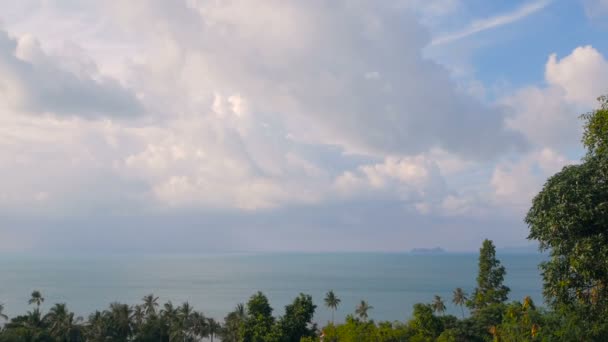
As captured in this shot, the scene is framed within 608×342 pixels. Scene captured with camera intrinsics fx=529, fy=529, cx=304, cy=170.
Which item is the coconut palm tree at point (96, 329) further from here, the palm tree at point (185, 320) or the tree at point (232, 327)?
the tree at point (232, 327)

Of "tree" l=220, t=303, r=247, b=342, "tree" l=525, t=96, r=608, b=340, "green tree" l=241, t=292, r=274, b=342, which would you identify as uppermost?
"tree" l=525, t=96, r=608, b=340

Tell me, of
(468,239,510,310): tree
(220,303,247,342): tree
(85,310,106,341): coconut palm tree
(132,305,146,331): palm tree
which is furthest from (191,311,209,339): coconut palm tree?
(468,239,510,310): tree

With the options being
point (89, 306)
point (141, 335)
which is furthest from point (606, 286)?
point (89, 306)

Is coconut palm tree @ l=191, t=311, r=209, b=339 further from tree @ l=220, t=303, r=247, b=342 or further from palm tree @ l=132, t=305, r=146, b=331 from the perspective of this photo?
palm tree @ l=132, t=305, r=146, b=331

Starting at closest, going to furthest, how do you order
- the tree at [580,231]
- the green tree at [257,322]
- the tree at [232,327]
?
the tree at [580,231], the green tree at [257,322], the tree at [232,327]

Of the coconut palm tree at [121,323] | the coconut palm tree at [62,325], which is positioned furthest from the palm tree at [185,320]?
the coconut palm tree at [62,325]

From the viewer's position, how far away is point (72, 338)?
58.8 m

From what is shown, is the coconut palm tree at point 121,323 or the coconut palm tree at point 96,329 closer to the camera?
the coconut palm tree at point 96,329

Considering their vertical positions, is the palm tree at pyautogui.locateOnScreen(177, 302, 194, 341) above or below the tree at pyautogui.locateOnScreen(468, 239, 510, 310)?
below

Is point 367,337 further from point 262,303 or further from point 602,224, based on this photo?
point 262,303

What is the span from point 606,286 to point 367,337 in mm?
11249

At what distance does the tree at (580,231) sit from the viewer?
14.6 metres

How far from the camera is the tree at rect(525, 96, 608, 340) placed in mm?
14633

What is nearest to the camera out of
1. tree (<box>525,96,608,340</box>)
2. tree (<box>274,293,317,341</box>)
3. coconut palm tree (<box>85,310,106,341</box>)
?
tree (<box>525,96,608,340</box>)
